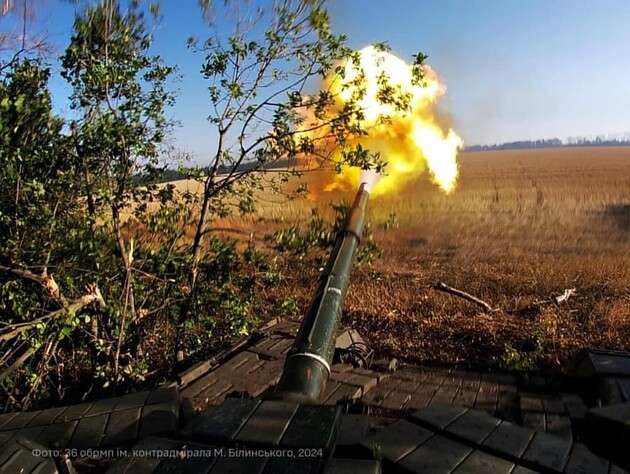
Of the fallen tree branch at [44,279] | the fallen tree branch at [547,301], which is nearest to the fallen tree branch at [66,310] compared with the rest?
the fallen tree branch at [44,279]

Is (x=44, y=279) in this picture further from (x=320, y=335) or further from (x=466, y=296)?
(x=466, y=296)

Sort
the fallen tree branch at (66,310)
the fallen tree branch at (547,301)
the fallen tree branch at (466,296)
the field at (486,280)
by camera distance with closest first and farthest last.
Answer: the fallen tree branch at (66,310), the field at (486,280), the fallen tree branch at (547,301), the fallen tree branch at (466,296)

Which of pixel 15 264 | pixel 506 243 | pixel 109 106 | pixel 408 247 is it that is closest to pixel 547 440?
pixel 15 264

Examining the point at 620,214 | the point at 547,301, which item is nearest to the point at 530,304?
the point at 547,301

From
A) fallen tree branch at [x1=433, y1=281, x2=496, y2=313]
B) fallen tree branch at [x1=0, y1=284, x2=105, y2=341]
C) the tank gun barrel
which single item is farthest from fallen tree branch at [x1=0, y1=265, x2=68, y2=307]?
fallen tree branch at [x1=433, y1=281, x2=496, y2=313]

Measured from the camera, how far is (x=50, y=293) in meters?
5.27

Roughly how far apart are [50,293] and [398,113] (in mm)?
4615

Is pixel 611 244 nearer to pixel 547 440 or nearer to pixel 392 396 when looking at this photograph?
pixel 392 396

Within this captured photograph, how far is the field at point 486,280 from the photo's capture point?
8008 mm

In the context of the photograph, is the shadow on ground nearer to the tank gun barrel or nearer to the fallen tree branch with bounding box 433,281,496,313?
the fallen tree branch with bounding box 433,281,496,313

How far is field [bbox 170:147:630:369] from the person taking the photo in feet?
26.3

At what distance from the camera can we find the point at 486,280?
12102 millimetres

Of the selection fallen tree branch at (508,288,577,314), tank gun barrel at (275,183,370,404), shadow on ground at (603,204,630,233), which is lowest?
fallen tree branch at (508,288,577,314)

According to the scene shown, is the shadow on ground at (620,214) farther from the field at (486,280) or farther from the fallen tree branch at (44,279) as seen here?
the fallen tree branch at (44,279)
